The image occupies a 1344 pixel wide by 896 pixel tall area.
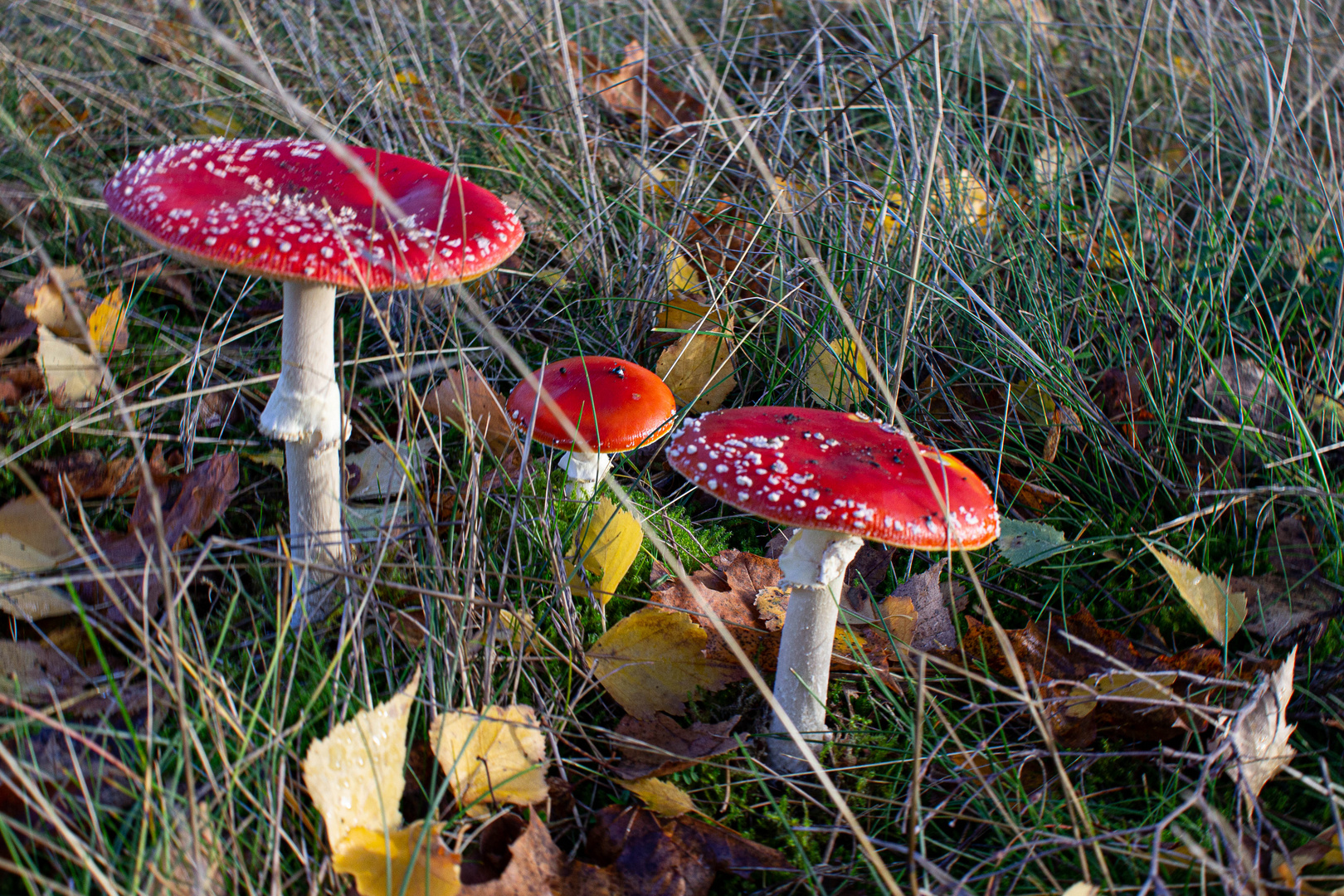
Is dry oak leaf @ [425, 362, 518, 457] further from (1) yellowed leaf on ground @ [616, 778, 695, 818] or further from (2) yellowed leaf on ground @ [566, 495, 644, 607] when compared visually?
(1) yellowed leaf on ground @ [616, 778, 695, 818]

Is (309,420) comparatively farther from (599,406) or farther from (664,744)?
(664,744)

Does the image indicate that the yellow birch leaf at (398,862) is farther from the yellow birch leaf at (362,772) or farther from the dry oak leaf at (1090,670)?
the dry oak leaf at (1090,670)

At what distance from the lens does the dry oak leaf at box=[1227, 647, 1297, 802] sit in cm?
172

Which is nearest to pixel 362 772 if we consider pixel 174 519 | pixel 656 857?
pixel 656 857

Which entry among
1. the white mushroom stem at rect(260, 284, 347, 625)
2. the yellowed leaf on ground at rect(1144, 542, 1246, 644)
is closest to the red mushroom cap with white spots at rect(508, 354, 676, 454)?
the white mushroom stem at rect(260, 284, 347, 625)

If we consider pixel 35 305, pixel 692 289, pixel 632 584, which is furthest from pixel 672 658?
pixel 35 305

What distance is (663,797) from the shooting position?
1.72 m

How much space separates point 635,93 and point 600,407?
8.31 feet

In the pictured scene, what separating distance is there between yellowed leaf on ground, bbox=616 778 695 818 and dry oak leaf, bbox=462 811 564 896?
0.65ft

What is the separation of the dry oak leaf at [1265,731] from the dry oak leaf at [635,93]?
Answer: 309 centimetres

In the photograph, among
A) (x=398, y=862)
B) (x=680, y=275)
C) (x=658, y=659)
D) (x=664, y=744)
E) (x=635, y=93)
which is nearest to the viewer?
(x=398, y=862)

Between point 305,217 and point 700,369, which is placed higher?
point 305,217

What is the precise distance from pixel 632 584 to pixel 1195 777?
140 centimetres

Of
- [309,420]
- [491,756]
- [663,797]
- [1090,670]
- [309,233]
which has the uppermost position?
[309,233]
